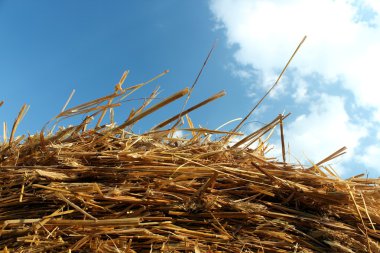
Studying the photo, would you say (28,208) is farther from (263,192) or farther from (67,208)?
(263,192)

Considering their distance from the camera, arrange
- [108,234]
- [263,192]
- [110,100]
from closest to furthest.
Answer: [108,234] < [263,192] < [110,100]

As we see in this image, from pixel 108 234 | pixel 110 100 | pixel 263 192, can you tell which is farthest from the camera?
pixel 110 100

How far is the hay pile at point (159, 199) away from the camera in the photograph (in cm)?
192

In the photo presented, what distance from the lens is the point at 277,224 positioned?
2.05 metres

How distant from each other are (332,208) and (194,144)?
2.32 ft

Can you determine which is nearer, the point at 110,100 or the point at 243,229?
the point at 243,229

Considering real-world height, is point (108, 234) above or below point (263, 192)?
below

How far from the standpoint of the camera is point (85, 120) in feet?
7.36

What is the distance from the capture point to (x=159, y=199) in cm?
201

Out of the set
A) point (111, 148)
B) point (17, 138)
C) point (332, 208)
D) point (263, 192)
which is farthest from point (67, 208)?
point (332, 208)

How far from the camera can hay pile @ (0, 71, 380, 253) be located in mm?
1923

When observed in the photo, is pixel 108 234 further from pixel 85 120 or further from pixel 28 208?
pixel 85 120

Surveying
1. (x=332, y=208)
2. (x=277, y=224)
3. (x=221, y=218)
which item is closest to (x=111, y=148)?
(x=221, y=218)

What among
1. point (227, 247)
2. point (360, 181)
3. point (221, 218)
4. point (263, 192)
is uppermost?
point (360, 181)
